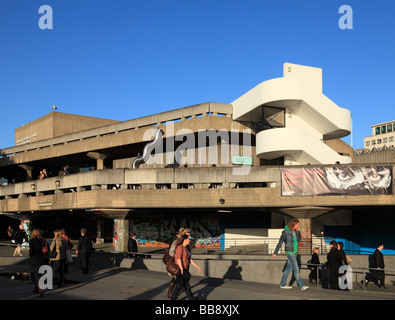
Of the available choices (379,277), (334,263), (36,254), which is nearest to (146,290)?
(36,254)

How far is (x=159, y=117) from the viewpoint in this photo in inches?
1313

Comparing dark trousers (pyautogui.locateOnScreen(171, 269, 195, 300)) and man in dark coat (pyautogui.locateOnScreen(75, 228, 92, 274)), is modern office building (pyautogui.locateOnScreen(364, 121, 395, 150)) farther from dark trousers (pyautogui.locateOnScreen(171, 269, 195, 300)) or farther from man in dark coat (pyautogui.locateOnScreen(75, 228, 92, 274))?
dark trousers (pyautogui.locateOnScreen(171, 269, 195, 300))

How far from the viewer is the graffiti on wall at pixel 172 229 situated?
1357 inches

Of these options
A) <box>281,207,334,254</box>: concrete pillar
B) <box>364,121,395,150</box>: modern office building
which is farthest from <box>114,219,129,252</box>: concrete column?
<box>364,121,395,150</box>: modern office building

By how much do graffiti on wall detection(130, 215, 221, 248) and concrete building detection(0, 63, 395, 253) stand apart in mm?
84

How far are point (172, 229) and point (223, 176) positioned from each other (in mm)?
9806

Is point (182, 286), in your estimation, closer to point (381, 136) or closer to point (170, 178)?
point (170, 178)

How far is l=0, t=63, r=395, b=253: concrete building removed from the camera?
1086 inches

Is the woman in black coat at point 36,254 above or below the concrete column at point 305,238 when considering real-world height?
above

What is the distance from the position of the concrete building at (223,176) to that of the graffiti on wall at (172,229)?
8 centimetres

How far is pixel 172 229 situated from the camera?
35938 mm

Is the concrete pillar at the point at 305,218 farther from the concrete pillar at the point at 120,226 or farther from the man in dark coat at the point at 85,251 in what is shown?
the man in dark coat at the point at 85,251

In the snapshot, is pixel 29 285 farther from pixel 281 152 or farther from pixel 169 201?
pixel 281 152

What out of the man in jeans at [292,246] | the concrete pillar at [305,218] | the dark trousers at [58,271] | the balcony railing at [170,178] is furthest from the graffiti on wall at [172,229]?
the man in jeans at [292,246]
